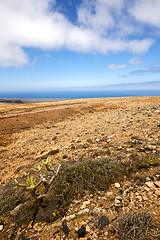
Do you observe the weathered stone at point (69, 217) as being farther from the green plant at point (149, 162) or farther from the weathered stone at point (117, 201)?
the green plant at point (149, 162)

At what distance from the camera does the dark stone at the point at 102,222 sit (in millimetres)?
2511

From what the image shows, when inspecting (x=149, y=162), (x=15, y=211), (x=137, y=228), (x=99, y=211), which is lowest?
(x=15, y=211)

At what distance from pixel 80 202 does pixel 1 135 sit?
35.9 ft

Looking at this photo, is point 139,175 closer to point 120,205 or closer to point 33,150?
point 120,205

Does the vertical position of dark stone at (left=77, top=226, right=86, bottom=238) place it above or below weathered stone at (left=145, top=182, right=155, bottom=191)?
below

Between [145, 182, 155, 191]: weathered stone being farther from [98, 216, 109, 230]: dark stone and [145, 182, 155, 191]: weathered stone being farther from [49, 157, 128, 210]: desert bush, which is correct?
[98, 216, 109, 230]: dark stone

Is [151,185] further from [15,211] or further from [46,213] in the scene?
[15,211]

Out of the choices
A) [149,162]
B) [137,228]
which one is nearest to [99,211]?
[137,228]

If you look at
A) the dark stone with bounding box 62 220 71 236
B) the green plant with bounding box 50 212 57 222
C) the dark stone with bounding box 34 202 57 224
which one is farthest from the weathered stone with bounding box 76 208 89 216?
the dark stone with bounding box 34 202 57 224

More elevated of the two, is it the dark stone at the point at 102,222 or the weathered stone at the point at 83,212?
the dark stone at the point at 102,222

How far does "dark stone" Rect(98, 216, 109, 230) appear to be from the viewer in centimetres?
251

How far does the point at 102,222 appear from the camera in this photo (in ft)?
8.45

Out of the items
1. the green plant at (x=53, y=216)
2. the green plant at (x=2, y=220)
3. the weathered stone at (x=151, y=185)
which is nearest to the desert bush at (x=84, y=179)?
the green plant at (x=53, y=216)

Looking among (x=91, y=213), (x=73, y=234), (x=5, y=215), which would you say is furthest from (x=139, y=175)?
(x=5, y=215)
